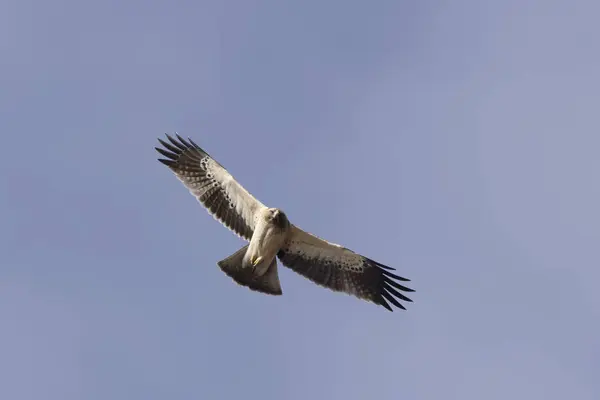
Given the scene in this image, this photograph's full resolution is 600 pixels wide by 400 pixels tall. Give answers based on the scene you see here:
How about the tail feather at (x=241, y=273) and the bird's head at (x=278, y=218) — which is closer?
the bird's head at (x=278, y=218)

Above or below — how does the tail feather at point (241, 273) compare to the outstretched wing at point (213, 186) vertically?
below

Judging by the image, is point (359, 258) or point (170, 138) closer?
Answer: point (359, 258)

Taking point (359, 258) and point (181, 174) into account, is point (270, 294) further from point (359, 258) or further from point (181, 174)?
point (181, 174)

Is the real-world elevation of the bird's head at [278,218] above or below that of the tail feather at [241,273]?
above

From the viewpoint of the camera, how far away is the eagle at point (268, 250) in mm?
16500

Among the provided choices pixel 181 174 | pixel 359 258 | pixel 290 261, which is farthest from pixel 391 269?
pixel 181 174

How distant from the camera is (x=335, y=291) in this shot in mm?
16969

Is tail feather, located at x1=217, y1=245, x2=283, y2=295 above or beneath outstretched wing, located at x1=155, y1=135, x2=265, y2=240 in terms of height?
beneath

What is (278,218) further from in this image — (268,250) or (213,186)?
(213,186)

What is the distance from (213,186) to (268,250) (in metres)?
2.02

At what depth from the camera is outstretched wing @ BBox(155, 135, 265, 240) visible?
17.2 metres

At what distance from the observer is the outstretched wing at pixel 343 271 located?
17.0 meters

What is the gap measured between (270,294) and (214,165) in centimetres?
293

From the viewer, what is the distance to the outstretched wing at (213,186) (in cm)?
1720
